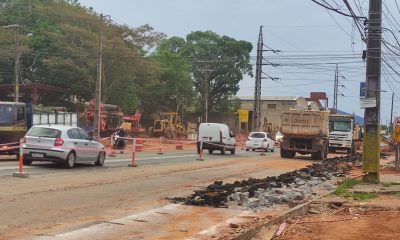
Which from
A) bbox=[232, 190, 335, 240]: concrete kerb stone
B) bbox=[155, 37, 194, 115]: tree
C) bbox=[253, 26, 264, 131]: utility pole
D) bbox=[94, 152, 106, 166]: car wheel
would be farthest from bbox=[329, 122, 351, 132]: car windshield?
bbox=[155, 37, 194, 115]: tree

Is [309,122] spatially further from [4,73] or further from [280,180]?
[4,73]

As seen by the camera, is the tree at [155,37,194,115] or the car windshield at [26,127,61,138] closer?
the car windshield at [26,127,61,138]

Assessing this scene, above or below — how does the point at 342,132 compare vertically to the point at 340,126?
below

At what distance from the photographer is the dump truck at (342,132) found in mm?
42362

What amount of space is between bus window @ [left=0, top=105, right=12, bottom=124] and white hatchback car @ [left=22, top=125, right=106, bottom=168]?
427 cm

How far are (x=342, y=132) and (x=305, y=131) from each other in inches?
371

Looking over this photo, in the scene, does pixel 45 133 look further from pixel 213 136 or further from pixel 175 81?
pixel 175 81

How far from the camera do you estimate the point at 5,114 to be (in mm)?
24594

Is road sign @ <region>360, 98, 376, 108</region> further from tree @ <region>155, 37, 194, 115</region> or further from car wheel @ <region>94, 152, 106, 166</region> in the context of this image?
tree @ <region>155, 37, 194, 115</region>

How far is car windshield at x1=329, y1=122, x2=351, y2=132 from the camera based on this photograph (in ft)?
140

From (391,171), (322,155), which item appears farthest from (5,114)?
(322,155)

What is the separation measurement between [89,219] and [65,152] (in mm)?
10558

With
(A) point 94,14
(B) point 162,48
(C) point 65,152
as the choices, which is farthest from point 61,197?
(B) point 162,48

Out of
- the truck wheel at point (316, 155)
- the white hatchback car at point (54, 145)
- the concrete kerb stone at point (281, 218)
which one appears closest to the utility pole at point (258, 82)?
the truck wheel at point (316, 155)
